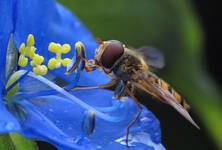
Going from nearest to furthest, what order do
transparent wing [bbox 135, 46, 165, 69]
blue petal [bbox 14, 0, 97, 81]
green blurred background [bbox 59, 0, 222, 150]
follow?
blue petal [bbox 14, 0, 97, 81] < transparent wing [bbox 135, 46, 165, 69] < green blurred background [bbox 59, 0, 222, 150]

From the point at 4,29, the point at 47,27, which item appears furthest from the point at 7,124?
the point at 47,27

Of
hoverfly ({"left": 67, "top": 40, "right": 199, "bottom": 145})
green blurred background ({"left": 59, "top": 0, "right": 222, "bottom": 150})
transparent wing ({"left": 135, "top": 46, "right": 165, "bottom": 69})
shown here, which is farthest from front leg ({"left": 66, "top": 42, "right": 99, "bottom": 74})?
green blurred background ({"left": 59, "top": 0, "right": 222, "bottom": 150})

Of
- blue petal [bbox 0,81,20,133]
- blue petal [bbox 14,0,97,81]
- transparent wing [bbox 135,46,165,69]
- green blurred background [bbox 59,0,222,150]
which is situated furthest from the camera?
green blurred background [bbox 59,0,222,150]

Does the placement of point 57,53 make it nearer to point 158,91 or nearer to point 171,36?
point 158,91

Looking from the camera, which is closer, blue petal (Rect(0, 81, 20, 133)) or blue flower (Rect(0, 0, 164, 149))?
blue petal (Rect(0, 81, 20, 133))

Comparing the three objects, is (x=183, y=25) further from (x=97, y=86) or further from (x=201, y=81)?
(x=97, y=86)

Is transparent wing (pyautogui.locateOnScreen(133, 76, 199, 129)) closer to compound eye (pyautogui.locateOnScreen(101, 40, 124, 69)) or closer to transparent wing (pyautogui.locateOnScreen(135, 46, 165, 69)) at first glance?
compound eye (pyautogui.locateOnScreen(101, 40, 124, 69))

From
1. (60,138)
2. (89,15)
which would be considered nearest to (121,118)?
(60,138)
